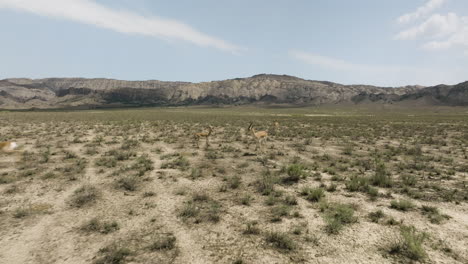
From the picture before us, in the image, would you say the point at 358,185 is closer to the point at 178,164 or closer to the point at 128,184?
the point at 178,164

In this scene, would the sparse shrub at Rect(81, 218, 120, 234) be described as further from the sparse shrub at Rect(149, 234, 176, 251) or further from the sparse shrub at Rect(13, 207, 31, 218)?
the sparse shrub at Rect(13, 207, 31, 218)

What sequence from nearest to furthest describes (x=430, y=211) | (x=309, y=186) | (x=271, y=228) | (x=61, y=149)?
(x=271, y=228) < (x=430, y=211) < (x=309, y=186) < (x=61, y=149)

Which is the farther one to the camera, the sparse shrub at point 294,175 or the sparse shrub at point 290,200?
the sparse shrub at point 294,175

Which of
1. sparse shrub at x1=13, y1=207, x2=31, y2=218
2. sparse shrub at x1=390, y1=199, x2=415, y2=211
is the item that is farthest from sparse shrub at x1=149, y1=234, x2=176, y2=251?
sparse shrub at x1=390, y1=199, x2=415, y2=211

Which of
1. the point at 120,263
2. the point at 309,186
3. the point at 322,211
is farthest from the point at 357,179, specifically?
the point at 120,263

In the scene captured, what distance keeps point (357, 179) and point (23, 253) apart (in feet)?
33.1

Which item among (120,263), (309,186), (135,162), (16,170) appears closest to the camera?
(120,263)

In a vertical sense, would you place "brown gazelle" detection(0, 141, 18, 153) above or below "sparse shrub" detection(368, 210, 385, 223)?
above

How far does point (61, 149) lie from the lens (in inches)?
627

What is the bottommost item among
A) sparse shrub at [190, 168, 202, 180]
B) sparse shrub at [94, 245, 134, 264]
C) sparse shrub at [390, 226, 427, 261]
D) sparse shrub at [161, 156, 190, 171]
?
sparse shrub at [161, 156, 190, 171]

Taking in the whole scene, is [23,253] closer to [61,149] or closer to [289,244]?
[289,244]

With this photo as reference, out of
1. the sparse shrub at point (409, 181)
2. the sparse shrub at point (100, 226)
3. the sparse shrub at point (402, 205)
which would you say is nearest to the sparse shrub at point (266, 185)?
the sparse shrub at point (402, 205)

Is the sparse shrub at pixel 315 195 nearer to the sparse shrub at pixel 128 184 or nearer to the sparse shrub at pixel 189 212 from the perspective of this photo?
the sparse shrub at pixel 189 212

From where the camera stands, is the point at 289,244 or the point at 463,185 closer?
the point at 289,244
